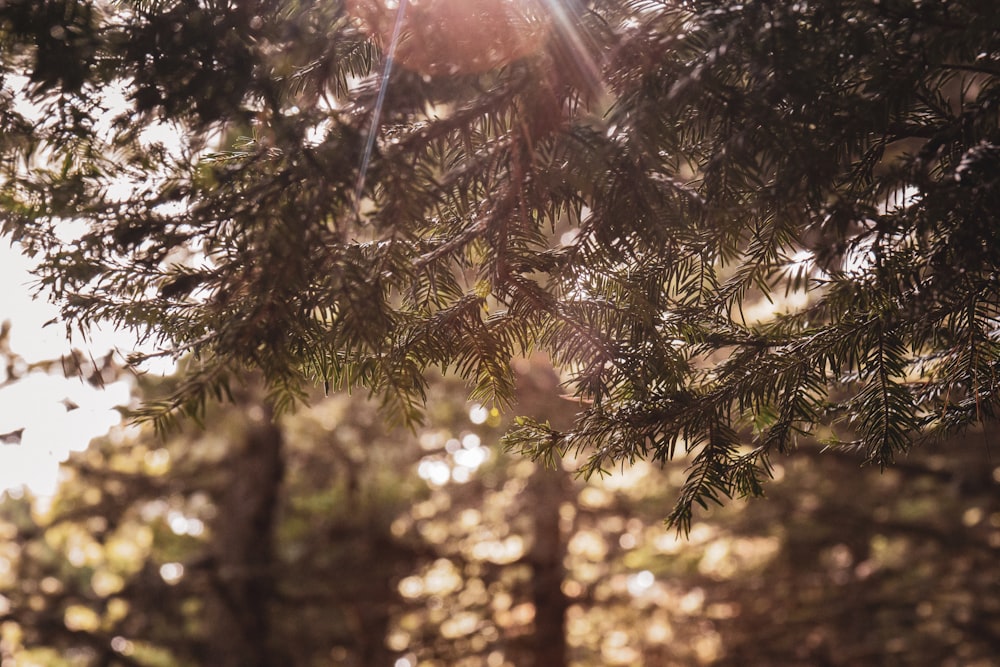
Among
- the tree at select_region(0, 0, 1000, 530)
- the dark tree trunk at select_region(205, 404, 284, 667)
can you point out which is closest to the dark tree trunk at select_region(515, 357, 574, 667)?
the dark tree trunk at select_region(205, 404, 284, 667)

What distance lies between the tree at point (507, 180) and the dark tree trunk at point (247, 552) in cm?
632

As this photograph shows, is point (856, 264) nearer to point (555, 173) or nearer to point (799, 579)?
point (555, 173)

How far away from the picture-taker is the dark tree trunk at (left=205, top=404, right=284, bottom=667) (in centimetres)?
826

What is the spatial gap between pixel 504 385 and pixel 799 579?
27.3 feet

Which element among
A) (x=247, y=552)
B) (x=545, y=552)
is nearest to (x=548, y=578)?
(x=545, y=552)

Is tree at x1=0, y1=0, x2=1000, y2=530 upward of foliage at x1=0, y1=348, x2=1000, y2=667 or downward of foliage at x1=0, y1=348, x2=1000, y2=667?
downward

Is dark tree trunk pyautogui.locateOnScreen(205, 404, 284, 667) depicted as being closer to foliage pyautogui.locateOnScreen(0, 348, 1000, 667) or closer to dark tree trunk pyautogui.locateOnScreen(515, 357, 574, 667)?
foliage pyautogui.locateOnScreen(0, 348, 1000, 667)

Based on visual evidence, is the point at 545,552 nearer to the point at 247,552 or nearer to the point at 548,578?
the point at 548,578

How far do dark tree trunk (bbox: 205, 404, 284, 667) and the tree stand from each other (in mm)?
6320

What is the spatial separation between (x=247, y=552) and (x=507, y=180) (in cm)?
809

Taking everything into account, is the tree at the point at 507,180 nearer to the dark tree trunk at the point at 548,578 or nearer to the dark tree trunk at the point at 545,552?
the dark tree trunk at the point at 545,552

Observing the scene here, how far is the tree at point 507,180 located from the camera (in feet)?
5.90

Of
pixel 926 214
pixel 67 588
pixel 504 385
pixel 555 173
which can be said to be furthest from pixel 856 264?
pixel 67 588

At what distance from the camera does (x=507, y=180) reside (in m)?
2.11
